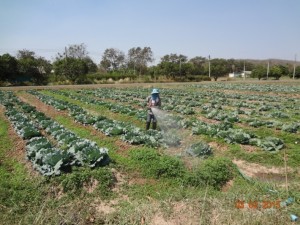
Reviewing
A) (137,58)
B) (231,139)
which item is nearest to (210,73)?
(137,58)

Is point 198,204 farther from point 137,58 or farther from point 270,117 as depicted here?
point 137,58

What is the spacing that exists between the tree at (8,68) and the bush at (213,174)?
43.6 meters

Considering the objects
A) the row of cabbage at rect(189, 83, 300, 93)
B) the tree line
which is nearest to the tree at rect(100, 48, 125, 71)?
the tree line

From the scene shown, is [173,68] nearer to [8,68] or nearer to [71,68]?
[71,68]

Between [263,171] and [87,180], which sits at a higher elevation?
[87,180]

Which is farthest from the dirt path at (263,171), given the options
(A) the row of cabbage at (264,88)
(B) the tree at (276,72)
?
(B) the tree at (276,72)

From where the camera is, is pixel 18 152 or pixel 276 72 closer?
pixel 18 152

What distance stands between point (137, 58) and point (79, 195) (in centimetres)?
8644

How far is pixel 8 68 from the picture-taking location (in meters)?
45.2

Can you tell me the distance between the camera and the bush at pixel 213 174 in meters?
7.02

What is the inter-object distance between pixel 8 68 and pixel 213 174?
44.7m

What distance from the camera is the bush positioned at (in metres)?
7.02

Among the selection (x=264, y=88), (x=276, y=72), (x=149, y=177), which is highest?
(x=149, y=177)

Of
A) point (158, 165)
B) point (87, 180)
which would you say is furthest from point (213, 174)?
point (87, 180)
